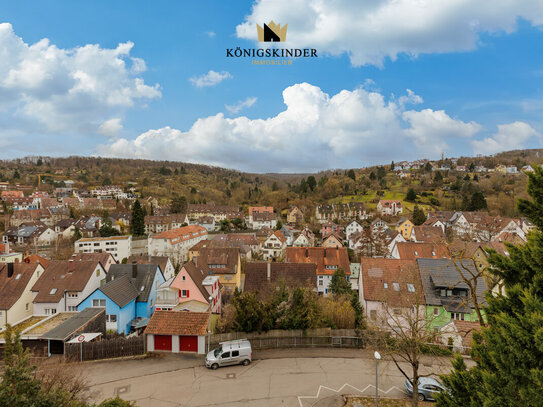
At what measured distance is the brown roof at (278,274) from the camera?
29080 millimetres

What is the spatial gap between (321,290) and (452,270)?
17.4 metres

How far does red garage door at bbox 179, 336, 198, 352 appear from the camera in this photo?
1761 cm

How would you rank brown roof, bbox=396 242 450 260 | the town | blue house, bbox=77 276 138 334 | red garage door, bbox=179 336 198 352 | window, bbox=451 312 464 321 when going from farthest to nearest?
brown roof, bbox=396 242 450 260 < blue house, bbox=77 276 138 334 < window, bbox=451 312 464 321 < red garage door, bbox=179 336 198 352 < the town

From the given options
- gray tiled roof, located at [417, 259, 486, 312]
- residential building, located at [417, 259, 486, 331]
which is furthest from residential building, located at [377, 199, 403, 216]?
residential building, located at [417, 259, 486, 331]

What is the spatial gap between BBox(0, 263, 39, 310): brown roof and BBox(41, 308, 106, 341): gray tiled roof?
8.87m

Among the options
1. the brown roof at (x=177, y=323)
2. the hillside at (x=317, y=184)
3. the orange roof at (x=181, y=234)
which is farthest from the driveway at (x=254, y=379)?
the hillside at (x=317, y=184)

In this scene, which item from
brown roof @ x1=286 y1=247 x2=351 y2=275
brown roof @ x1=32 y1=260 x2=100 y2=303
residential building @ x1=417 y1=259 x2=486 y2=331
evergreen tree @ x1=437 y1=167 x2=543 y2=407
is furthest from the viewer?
brown roof @ x1=286 y1=247 x2=351 y2=275

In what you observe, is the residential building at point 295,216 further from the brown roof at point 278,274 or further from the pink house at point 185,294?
the pink house at point 185,294

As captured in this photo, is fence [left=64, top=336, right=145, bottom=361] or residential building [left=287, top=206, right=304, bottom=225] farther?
residential building [left=287, top=206, right=304, bottom=225]

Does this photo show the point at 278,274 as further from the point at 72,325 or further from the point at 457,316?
the point at 72,325

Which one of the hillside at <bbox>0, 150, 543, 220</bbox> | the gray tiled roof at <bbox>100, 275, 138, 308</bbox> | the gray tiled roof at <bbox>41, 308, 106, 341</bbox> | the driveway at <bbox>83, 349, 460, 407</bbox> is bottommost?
the driveway at <bbox>83, 349, 460, 407</bbox>

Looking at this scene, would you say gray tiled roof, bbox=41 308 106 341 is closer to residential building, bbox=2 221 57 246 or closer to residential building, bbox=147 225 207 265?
residential building, bbox=147 225 207 265

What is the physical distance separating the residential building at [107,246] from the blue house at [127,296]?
111 ft

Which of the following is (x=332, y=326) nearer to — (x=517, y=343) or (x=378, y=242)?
(x=517, y=343)
